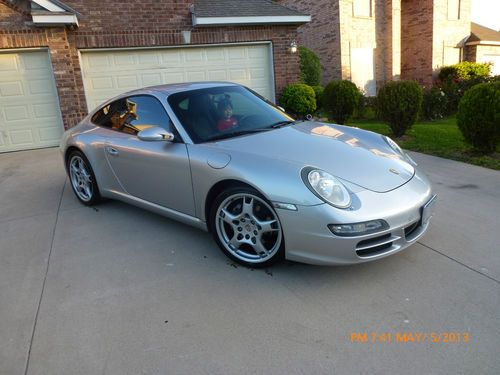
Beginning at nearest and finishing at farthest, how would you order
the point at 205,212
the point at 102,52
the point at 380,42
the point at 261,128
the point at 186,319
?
the point at 186,319, the point at 205,212, the point at 261,128, the point at 102,52, the point at 380,42

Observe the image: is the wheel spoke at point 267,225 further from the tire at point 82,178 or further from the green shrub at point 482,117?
the green shrub at point 482,117

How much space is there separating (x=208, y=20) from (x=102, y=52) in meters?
2.68

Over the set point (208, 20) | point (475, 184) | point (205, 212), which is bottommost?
point (475, 184)

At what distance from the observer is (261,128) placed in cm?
380

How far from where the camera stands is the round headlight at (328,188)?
275 cm

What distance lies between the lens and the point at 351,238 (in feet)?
8.80

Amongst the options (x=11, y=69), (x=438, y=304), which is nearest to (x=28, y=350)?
(x=438, y=304)

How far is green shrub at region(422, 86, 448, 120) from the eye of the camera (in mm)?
12141

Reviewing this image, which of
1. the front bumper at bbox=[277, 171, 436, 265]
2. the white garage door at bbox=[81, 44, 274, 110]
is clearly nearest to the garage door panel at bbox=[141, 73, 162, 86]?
the white garage door at bbox=[81, 44, 274, 110]

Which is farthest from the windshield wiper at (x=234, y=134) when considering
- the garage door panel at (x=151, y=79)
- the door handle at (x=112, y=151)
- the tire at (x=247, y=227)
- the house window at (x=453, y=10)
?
the house window at (x=453, y=10)

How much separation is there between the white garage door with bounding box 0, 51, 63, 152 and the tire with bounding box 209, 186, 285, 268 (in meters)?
7.84

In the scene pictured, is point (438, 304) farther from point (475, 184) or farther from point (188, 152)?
point (475, 184)

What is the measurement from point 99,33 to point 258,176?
27.3ft

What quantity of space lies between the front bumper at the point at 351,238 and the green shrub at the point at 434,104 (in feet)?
34.2
